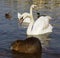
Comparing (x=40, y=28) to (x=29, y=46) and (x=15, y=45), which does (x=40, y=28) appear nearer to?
(x=15, y=45)

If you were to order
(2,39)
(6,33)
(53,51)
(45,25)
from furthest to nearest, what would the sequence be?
(45,25) → (6,33) → (2,39) → (53,51)

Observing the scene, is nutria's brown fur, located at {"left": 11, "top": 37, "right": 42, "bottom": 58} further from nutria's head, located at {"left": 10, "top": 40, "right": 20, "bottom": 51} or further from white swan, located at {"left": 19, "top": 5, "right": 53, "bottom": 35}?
white swan, located at {"left": 19, "top": 5, "right": 53, "bottom": 35}

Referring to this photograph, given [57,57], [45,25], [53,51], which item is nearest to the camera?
[57,57]

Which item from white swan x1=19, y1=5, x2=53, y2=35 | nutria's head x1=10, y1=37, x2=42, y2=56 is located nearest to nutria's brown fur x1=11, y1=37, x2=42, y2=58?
nutria's head x1=10, y1=37, x2=42, y2=56

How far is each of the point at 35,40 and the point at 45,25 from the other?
19.8ft

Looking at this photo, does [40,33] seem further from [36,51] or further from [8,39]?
[36,51]

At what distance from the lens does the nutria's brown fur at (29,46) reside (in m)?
13.1

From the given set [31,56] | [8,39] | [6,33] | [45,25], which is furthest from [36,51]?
[45,25]

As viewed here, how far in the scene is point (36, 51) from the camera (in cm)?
1341

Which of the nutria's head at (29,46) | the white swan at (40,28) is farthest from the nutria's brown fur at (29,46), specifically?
the white swan at (40,28)

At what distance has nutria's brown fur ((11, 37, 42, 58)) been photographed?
1312 centimetres

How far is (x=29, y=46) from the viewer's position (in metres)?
13.1

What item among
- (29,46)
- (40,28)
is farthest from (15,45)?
(40,28)

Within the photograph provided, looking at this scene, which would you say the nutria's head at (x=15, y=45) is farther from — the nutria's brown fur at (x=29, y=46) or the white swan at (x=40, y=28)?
the white swan at (x=40, y=28)
